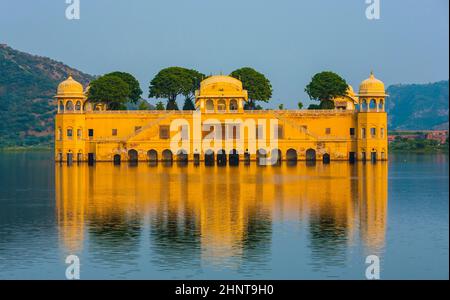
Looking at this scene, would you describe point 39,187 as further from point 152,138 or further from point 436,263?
point 436,263

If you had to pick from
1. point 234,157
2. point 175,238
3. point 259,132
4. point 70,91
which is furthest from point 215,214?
point 70,91

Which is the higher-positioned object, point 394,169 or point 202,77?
point 202,77

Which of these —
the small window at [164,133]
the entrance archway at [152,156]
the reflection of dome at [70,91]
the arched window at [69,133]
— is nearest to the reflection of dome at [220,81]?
the small window at [164,133]

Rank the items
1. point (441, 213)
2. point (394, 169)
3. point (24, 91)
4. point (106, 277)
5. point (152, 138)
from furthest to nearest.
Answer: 1. point (24, 91)
2. point (152, 138)
3. point (394, 169)
4. point (441, 213)
5. point (106, 277)

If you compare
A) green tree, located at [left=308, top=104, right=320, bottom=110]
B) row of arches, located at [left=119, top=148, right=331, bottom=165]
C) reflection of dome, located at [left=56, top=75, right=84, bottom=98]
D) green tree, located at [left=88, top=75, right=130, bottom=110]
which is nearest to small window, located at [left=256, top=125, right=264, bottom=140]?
row of arches, located at [left=119, top=148, right=331, bottom=165]

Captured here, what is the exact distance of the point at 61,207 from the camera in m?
43.5

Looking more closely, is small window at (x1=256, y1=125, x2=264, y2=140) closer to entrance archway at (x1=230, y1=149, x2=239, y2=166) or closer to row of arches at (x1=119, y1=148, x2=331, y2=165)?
row of arches at (x1=119, y1=148, x2=331, y2=165)

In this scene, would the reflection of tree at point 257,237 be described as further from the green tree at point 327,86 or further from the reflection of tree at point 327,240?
the green tree at point 327,86

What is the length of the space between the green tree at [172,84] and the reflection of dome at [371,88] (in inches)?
648

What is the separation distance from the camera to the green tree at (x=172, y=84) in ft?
296

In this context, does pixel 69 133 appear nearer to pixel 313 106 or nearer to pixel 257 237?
pixel 313 106

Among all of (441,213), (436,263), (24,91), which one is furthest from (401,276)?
(24,91)

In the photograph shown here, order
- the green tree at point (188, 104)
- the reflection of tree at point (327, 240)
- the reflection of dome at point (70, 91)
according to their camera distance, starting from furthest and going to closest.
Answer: the green tree at point (188, 104) < the reflection of dome at point (70, 91) < the reflection of tree at point (327, 240)
